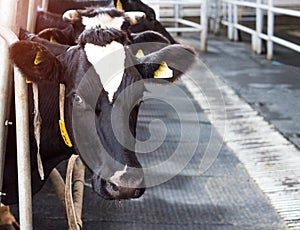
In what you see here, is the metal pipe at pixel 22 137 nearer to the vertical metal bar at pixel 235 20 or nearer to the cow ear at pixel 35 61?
the cow ear at pixel 35 61

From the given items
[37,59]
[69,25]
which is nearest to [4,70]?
[37,59]

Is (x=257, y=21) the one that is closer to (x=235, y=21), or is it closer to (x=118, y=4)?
(x=235, y=21)

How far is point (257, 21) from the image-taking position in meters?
9.58

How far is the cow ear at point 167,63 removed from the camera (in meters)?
2.55

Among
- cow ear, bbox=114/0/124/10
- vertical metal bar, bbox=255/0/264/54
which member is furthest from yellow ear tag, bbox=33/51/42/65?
vertical metal bar, bbox=255/0/264/54

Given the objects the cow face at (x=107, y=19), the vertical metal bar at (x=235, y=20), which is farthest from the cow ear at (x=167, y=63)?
the vertical metal bar at (x=235, y=20)

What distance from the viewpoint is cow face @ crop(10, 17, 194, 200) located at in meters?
2.31

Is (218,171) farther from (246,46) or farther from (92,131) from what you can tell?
(246,46)

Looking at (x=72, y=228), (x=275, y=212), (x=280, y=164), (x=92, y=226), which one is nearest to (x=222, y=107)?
(x=280, y=164)

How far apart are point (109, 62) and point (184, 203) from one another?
5.81 feet

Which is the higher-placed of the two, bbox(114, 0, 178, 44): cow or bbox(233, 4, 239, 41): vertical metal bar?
bbox(114, 0, 178, 44): cow

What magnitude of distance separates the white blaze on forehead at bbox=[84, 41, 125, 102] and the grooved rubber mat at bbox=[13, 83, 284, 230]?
0.89m

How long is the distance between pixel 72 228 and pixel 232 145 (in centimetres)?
236

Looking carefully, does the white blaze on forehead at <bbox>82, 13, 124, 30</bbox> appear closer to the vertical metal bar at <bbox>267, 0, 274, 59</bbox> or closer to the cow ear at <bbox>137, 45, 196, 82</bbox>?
the cow ear at <bbox>137, 45, 196, 82</bbox>
